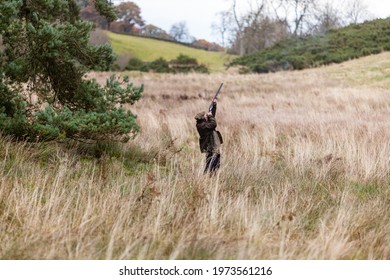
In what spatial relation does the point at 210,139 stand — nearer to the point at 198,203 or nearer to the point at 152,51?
the point at 198,203

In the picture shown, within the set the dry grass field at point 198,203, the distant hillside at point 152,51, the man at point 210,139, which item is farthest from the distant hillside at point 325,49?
the man at point 210,139

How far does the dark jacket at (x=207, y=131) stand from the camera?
17.1 feet

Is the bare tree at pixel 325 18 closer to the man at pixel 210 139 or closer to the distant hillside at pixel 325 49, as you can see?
the distant hillside at pixel 325 49

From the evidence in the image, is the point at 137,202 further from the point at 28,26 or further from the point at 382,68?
the point at 382,68

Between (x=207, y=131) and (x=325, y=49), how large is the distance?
110ft

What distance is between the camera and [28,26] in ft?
15.7

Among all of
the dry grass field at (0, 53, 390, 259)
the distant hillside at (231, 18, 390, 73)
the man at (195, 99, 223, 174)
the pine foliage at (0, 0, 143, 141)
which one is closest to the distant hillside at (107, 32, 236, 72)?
the distant hillside at (231, 18, 390, 73)

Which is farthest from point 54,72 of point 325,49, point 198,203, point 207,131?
point 325,49

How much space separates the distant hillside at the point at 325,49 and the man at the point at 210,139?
2893 cm

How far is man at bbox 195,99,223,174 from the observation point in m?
5.22

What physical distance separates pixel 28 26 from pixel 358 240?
159 inches

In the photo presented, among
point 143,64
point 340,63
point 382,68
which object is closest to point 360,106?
point 382,68

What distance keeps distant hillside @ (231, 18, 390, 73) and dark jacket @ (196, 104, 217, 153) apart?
2895cm

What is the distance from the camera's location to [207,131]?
529cm
